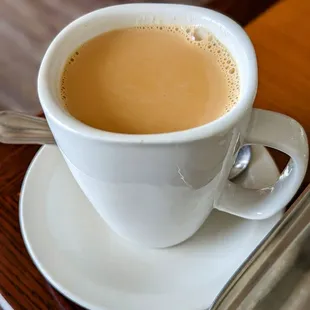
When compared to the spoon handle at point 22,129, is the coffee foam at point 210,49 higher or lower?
higher

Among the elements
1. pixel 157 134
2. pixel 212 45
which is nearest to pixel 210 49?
pixel 212 45

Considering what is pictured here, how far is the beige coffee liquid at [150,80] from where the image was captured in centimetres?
49

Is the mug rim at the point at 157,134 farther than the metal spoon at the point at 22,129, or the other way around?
the metal spoon at the point at 22,129

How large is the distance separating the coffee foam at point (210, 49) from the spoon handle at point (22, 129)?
66mm

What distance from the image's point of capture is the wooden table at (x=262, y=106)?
0.56 m

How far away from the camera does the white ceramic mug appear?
0.44 m

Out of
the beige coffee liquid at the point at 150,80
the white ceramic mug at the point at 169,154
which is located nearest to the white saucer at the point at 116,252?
the white ceramic mug at the point at 169,154

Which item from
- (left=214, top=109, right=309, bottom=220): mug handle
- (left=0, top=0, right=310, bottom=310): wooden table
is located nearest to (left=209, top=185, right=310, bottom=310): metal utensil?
(left=214, top=109, right=309, bottom=220): mug handle

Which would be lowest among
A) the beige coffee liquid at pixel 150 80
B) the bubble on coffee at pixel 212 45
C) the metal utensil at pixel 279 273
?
the metal utensil at pixel 279 273

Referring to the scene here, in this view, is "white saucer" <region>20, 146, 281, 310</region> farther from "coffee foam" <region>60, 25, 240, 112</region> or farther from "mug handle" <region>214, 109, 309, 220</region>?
"coffee foam" <region>60, 25, 240, 112</region>

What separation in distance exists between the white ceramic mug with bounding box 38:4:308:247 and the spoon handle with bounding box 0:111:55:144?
0.06m

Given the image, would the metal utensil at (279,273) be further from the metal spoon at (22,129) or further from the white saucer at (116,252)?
the metal spoon at (22,129)

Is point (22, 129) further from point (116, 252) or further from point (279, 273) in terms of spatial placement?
point (279, 273)

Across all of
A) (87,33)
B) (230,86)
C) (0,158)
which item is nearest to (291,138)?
(230,86)
